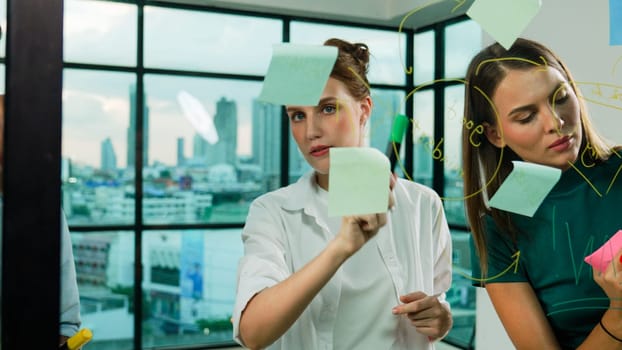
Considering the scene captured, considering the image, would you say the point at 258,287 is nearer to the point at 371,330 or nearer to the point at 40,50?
the point at 371,330

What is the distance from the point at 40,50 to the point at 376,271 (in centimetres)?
42

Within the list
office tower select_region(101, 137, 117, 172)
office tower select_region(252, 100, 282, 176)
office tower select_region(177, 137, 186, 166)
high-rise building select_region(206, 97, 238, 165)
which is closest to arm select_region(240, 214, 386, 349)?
office tower select_region(252, 100, 282, 176)

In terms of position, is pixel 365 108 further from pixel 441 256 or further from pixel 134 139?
pixel 134 139

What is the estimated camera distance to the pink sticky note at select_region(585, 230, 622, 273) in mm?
641

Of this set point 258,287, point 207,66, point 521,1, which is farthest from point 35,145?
point 207,66

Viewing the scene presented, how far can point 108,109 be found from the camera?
3.29 meters

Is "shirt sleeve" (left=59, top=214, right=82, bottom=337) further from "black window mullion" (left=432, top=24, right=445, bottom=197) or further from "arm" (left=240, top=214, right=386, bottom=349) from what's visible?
"black window mullion" (left=432, top=24, right=445, bottom=197)

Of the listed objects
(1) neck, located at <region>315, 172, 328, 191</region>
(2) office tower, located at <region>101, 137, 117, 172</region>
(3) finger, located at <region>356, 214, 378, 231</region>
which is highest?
(2) office tower, located at <region>101, 137, 117, 172</region>

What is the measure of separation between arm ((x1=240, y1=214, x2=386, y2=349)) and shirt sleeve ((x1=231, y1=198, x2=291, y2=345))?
0.01 metres

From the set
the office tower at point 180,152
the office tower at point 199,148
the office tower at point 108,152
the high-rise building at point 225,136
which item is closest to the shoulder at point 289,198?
the office tower at point 108,152

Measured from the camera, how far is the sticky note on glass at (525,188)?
672 mm

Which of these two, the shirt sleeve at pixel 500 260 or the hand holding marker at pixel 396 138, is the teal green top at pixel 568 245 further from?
the hand holding marker at pixel 396 138

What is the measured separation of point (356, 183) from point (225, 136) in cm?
265

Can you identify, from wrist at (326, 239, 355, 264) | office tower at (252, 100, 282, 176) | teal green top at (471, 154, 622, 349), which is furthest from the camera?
office tower at (252, 100, 282, 176)
